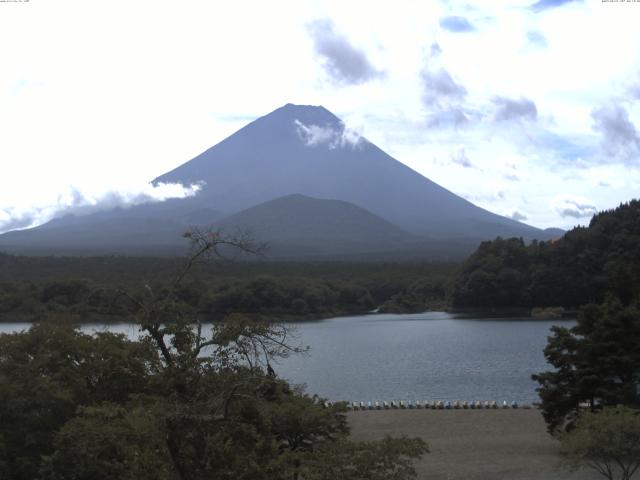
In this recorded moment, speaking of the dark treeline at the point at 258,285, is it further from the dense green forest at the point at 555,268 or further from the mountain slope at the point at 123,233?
the mountain slope at the point at 123,233

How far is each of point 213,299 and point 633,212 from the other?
88.2ft

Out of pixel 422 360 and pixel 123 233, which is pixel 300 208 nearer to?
pixel 123 233

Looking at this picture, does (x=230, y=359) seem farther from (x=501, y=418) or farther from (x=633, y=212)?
(x=633, y=212)

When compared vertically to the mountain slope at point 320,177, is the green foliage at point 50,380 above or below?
below

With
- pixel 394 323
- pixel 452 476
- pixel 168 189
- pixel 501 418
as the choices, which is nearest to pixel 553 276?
pixel 394 323

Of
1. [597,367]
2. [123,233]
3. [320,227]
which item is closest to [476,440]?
[597,367]

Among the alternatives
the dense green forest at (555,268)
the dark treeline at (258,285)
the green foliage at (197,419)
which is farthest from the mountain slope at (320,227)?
the green foliage at (197,419)

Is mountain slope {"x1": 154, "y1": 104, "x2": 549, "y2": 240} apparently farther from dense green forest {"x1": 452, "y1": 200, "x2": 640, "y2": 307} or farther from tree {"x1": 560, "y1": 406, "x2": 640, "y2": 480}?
tree {"x1": 560, "y1": 406, "x2": 640, "y2": 480}

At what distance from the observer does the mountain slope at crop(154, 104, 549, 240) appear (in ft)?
456

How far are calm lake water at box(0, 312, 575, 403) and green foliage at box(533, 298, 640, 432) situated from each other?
183 inches

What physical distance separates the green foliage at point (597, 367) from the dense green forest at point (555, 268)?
33.0 m

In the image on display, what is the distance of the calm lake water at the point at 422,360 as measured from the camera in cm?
2250

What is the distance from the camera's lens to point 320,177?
499 feet

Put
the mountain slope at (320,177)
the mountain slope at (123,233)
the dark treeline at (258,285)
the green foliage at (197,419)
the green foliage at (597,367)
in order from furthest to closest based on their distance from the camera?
the mountain slope at (320,177) < the mountain slope at (123,233) < the dark treeline at (258,285) < the green foliage at (597,367) < the green foliage at (197,419)
